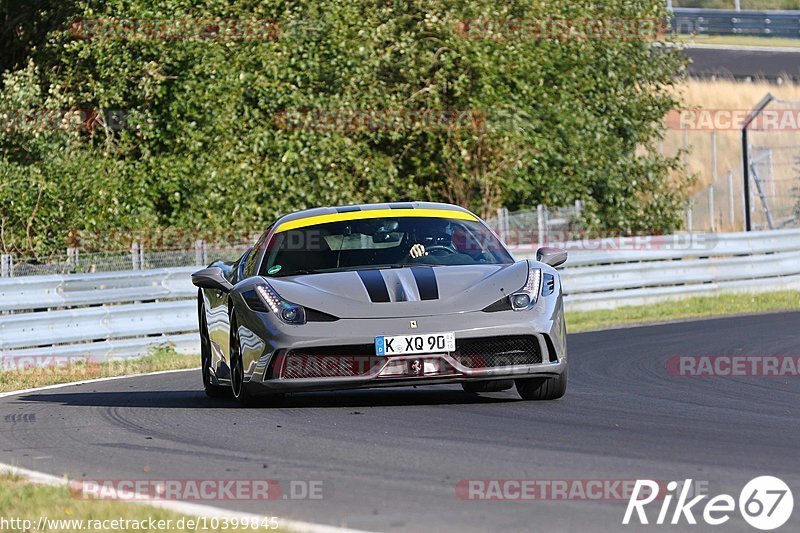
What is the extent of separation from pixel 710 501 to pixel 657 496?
197 mm

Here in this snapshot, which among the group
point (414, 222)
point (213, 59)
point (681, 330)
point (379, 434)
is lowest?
point (681, 330)

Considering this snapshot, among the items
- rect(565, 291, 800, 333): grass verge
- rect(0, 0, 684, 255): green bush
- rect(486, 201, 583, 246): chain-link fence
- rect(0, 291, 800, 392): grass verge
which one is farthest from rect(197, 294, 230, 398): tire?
rect(486, 201, 583, 246): chain-link fence

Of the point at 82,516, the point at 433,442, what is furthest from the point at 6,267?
the point at 82,516

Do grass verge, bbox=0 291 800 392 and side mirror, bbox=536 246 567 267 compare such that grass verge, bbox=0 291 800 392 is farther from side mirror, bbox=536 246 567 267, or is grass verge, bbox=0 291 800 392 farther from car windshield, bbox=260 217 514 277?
side mirror, bbox=536 246 567 267

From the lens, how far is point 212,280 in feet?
31.1

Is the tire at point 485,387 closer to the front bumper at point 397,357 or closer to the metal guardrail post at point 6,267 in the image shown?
the front bumper at point 397,357

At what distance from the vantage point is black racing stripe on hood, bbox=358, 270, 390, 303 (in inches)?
337

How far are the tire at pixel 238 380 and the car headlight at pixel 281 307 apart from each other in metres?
0.39

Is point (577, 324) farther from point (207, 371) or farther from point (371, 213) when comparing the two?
point (371, 213)

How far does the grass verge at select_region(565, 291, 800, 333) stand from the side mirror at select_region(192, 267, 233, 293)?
9118mm

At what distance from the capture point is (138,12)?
22.5 metres

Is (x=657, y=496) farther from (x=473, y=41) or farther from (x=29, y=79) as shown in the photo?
(x=473, y=41)

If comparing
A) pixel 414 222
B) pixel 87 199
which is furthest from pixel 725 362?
pixel 87 199

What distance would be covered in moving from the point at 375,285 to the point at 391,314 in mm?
306
